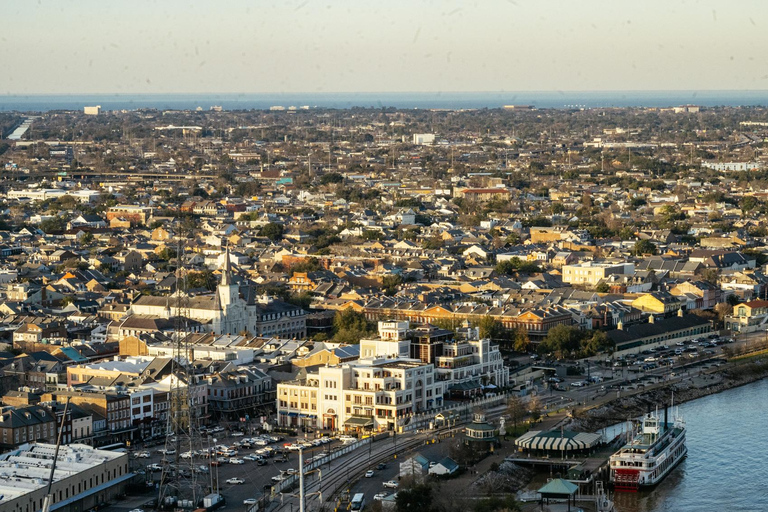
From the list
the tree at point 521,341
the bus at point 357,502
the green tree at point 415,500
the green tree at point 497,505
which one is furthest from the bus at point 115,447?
the tree at point 521,341

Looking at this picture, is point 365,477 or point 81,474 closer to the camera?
point 81,474

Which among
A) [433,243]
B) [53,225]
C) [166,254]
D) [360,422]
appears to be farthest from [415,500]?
[53,225]

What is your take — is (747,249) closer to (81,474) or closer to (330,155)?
(81,474)

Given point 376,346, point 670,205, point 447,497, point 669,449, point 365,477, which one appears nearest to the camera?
point 447,497

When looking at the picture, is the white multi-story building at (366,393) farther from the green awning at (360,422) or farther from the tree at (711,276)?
the tree at (711,276)

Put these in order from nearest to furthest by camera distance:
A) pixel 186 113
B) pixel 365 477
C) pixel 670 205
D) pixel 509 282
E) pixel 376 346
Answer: pixel 365 477 < pixel 376 346 < pixel 509 282 < pixel 670 205 < pixel 186 113

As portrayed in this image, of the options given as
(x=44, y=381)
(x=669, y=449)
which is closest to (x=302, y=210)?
(x=44, y=381)

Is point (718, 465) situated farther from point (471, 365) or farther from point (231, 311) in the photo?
point (231, 311)
